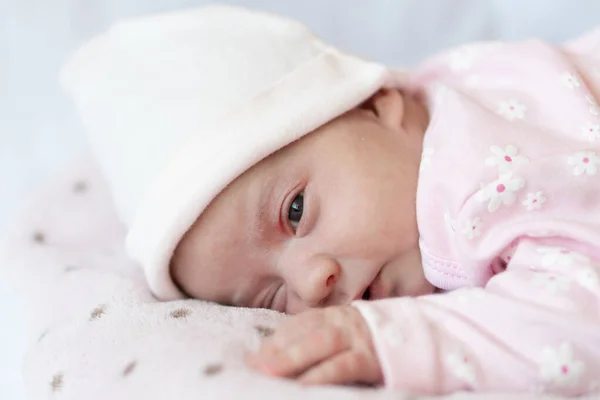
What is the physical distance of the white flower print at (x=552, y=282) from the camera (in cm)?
80

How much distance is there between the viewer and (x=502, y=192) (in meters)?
0.92

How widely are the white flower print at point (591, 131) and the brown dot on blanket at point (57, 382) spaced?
720mm

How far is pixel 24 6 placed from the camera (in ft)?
5.48

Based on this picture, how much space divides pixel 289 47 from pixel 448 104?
26 cm

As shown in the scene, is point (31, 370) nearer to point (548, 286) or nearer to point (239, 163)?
point (239, 163)

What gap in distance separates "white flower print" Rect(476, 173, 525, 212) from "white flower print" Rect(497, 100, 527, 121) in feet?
0.47

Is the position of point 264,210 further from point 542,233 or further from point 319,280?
point 542,233

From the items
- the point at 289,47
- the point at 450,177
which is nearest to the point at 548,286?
the point at 450,177

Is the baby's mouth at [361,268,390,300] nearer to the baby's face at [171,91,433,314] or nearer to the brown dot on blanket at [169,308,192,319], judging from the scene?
the baby's face at [171,91,433,314]

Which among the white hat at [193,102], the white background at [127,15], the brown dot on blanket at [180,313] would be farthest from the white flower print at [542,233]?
the white background at [127,15]

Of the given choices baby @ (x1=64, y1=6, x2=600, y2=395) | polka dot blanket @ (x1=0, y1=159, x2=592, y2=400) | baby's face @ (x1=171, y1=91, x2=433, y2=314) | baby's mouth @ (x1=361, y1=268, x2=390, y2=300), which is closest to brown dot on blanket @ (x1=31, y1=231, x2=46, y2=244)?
polka dot blanket @ (x1=0, y1=159, x2=592, y2=400)

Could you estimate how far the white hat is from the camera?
995 millimetres

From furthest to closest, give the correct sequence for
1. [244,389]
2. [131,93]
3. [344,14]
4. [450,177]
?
[344,14] → [131,93] → [450,177] → [244,389]

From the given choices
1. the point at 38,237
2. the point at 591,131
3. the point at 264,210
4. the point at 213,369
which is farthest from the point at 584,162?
the point at 38,237
